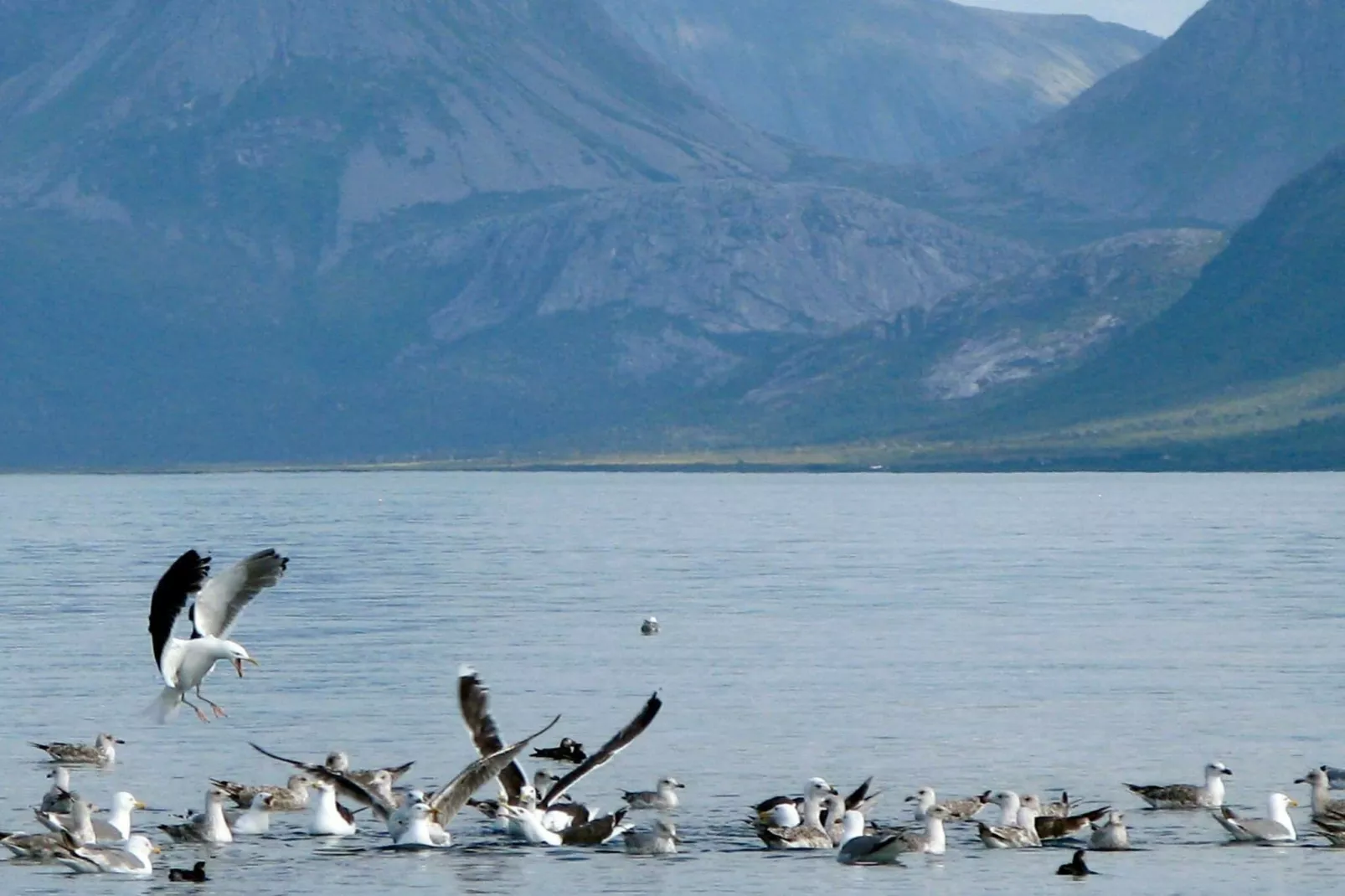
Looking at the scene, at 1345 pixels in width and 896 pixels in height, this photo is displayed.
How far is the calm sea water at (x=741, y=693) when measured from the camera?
4056 centimetres

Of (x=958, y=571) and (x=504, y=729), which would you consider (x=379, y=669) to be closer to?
(x=504, y=729)

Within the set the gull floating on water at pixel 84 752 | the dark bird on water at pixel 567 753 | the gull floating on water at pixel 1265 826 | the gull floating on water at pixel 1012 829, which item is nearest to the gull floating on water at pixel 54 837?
the gull floating on water at pixel 84 752

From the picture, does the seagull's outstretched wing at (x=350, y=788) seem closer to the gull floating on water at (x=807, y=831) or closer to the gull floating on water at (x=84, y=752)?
the gull floating on water at (x=807, y=831)

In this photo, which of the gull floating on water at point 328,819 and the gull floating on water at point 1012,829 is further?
the gull floating on water at point 328,819

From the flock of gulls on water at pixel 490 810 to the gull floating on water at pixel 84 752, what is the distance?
163 inches

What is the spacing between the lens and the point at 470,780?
39250mm

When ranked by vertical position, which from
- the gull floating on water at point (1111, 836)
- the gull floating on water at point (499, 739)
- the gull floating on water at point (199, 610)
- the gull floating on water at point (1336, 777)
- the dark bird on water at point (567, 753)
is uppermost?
the gull floating on water at point (199, 610)

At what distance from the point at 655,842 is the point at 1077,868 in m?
6.61

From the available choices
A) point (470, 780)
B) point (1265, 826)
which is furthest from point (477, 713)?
point (1265, 826)

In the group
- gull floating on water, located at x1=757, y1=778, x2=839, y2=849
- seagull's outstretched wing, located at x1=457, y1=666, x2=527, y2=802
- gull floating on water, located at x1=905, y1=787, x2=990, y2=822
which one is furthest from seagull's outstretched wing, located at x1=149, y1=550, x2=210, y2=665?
gull floating on water, located at x1=905, y1=787, x2=990, y2=822

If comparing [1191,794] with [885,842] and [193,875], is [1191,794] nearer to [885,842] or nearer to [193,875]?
[885,842]

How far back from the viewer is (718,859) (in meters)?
40.8

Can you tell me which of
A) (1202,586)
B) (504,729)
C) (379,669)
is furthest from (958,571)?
(504,729)

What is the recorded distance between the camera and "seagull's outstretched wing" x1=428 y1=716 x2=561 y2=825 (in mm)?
38312
